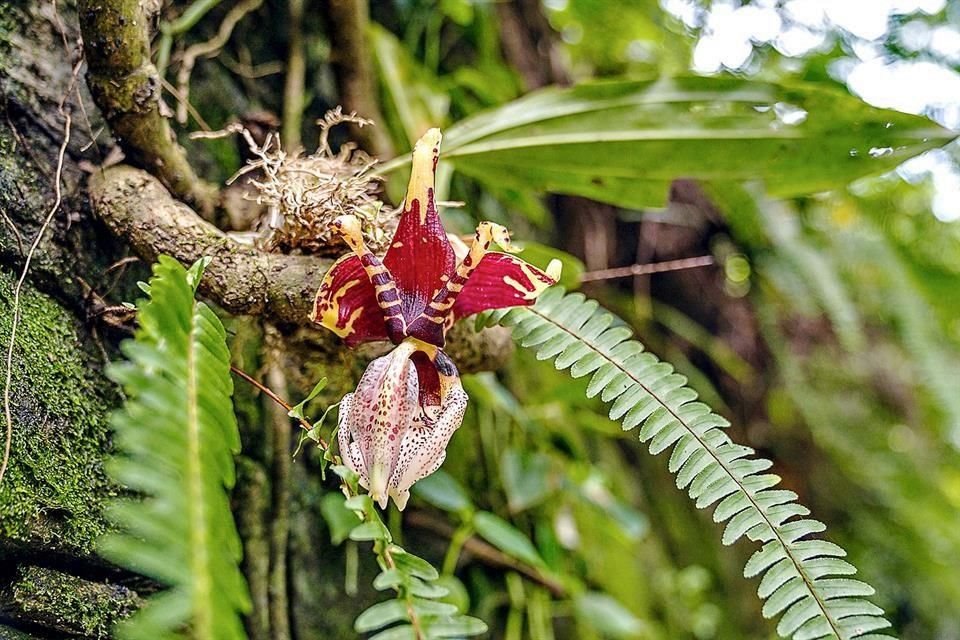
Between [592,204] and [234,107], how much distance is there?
3.16 ft

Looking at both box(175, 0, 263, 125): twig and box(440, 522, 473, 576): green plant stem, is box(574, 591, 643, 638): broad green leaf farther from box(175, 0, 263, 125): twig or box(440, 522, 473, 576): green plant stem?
box(175, 0, 263, 125): twig

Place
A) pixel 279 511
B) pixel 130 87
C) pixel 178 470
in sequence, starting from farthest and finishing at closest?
pixel 279 511 < pixel 130 87 < pixel 178 470

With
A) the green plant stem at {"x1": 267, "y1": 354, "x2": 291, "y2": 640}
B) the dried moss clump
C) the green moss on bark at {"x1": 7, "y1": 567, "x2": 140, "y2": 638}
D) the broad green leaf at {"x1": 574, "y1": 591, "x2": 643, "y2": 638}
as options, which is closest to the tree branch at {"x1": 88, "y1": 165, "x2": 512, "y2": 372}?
the dried moss clump

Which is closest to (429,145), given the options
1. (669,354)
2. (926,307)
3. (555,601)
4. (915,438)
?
(555,601)

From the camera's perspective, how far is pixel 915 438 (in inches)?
84.9

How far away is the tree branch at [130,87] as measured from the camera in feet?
2.39

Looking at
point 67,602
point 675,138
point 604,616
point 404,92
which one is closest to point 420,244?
point 67,602

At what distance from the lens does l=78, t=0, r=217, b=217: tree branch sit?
730 millimetres

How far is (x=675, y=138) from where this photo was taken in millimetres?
1087

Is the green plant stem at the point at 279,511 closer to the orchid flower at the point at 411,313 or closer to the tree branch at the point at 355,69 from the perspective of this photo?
the orchid flower at the point at 411,313

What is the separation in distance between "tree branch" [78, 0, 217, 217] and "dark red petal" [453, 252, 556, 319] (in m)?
0.33

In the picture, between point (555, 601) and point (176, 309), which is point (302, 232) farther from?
point (555, 601)

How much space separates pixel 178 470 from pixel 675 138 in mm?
863

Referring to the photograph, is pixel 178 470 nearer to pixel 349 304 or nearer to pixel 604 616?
pixel 349 304
